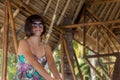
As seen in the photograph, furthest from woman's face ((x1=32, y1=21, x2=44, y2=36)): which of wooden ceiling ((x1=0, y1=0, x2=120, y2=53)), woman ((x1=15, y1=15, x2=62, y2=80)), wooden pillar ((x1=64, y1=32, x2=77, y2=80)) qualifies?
wooden pillar ((x1=64, y1=32, x2=77, y2=80))

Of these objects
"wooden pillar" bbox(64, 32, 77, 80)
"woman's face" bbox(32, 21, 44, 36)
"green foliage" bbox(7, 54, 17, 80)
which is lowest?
"green foliage" bbox(7, 54, 17, 80)

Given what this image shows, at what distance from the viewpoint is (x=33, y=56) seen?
186cm

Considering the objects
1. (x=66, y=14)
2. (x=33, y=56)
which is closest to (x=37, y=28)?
(x=33, y=56)

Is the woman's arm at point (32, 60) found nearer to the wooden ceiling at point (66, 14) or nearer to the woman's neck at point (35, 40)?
the woman's neck at point (35, 40)

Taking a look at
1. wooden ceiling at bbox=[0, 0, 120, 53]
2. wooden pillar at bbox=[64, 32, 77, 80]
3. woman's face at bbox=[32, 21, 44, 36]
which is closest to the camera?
woman's face at bbox=[32, 21, 44, 36]

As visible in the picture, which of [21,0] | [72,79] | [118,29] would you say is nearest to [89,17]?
[72,79]

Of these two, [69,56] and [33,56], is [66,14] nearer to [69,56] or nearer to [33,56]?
[69,56]

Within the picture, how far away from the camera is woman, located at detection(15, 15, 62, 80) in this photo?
180cm

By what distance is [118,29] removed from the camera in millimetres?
9383

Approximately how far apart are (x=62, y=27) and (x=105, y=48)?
4.10 m

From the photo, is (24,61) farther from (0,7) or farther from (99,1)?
(99,1)

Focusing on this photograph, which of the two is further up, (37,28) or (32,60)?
(37,28)

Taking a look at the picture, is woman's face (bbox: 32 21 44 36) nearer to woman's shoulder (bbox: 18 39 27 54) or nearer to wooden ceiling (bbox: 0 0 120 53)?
woman's shoulder (bbox: 18 39 27 54)

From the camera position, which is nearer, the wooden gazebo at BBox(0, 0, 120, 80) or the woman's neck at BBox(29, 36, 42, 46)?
the woman's neck at BBox(29, 36, 42, 46)
